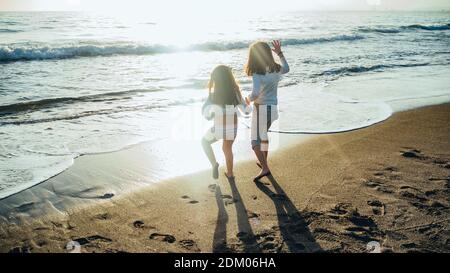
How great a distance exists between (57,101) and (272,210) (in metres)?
7.93

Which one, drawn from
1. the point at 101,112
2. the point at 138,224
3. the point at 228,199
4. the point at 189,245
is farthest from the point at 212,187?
the point at 101,112

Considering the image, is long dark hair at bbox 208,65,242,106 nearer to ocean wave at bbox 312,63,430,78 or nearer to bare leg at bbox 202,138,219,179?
bare leg at bbox 202,138,219,179

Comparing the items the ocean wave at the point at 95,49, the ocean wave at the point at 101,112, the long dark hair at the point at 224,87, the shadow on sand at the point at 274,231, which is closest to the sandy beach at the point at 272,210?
the shadow on sand at the point at 274,231

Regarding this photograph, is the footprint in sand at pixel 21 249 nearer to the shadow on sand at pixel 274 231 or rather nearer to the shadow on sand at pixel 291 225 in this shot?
the shadow on sand at pixel 274 231

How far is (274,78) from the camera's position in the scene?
494 cm

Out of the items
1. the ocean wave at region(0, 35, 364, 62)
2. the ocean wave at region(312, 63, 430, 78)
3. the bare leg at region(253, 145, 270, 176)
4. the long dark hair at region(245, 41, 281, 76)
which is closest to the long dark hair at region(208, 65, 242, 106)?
the long dark hair at region(245, 41, 281, 76)

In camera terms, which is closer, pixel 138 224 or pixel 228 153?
pixel 138 224

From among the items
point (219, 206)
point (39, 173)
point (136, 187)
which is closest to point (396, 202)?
point (219, 206)

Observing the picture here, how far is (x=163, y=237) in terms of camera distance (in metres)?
3.63

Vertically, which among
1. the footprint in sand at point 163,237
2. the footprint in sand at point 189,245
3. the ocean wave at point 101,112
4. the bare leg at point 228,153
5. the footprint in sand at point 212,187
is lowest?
the footprint in sand at point 189,245

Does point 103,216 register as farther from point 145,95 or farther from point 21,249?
point 145,95

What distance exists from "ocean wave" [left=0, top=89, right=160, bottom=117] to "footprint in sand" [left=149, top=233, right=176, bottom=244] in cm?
693

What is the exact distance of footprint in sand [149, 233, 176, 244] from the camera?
3.58 metres

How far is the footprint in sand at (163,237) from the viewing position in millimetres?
3584
